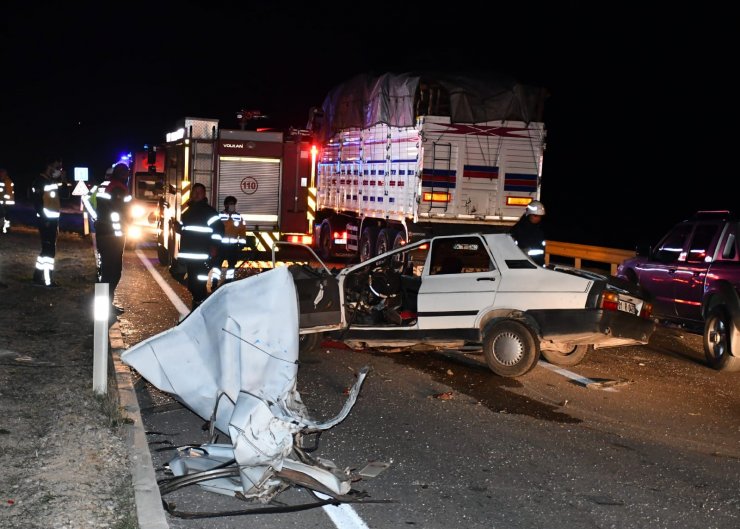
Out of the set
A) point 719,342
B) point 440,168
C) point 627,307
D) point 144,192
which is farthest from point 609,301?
point 144,192

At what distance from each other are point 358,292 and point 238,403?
4649 millimetres

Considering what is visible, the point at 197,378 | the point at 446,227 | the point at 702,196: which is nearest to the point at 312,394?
the point at 197,378

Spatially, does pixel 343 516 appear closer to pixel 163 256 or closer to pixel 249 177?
pixel 249 177

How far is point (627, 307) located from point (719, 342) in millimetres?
1706

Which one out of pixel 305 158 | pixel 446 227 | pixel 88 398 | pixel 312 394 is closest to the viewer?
pixel 88 398

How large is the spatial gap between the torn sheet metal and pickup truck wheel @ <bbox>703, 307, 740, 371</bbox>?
590 cm

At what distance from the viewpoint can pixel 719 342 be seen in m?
10.9

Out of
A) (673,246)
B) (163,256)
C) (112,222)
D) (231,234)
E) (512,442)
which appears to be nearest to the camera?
(512,442)

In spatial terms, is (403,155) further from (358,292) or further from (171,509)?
(171,509)

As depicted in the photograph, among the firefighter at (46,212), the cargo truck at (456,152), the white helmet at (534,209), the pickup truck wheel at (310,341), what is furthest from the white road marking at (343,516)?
the cargo truck at (456,152)

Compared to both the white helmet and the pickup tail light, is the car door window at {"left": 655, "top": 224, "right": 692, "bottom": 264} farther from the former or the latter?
the pickup tail light

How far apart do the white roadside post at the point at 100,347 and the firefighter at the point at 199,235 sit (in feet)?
13.2

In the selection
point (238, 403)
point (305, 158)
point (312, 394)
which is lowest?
point (312, 394)

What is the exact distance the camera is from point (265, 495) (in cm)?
580
